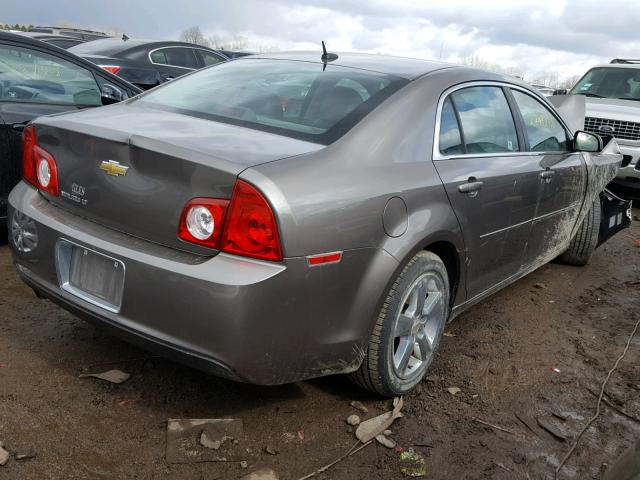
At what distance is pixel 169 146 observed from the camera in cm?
234

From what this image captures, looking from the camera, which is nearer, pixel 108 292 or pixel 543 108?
pixel 108 292

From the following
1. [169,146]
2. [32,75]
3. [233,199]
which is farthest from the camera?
[32,75]

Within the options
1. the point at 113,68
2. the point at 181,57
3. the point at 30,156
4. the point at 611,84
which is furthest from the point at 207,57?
the point at 30,156

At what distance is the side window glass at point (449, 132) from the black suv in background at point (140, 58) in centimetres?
706

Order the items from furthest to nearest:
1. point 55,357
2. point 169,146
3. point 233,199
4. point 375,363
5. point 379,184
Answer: point 55,357
point 375,363
point 379,184
point 169,146
point 233,199

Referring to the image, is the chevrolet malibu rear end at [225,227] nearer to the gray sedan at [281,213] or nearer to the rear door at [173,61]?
the gray sedan at [281,213]

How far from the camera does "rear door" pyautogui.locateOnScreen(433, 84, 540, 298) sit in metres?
3.04

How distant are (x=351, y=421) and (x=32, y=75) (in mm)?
3659

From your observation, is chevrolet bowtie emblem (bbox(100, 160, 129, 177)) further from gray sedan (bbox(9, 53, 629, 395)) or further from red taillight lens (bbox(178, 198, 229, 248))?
red taillight lens (bbox(178, 198, 229, 248))

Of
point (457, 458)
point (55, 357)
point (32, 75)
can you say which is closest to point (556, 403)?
point (457, 458)

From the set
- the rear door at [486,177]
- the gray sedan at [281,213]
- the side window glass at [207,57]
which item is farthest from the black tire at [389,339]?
the side window glass at [207,57]

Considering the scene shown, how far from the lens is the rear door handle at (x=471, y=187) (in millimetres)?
3010

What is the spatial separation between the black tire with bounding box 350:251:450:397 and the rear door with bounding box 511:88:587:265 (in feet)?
4.26

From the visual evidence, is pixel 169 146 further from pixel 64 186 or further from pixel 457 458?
pixel 457 458
